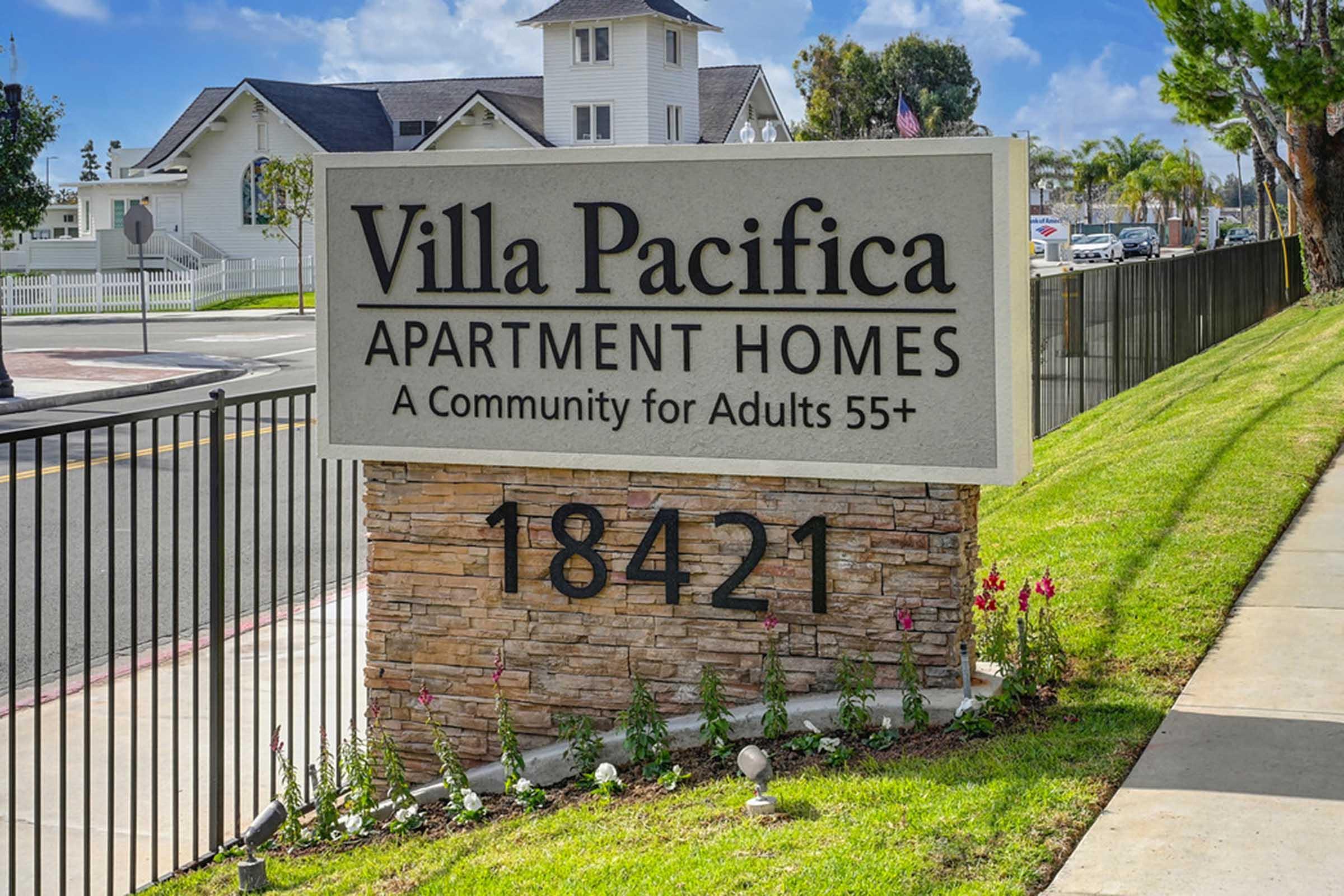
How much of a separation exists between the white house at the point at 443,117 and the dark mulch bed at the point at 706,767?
42.3m

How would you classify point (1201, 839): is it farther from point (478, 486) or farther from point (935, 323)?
Answer: point (478, 486)

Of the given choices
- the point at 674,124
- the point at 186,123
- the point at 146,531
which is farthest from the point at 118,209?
the point at 146,531

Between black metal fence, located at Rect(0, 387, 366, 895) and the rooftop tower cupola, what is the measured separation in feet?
129

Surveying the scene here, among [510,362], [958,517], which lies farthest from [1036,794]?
[510,362]

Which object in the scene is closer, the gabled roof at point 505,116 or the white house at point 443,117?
the gabled roof at point 505,116

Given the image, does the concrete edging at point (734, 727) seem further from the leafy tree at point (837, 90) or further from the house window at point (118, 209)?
the leafy tree at point (837, 90)

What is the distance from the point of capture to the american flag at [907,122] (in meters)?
7.54

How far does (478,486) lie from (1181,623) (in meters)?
3.10

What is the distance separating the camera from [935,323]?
5.68 metres

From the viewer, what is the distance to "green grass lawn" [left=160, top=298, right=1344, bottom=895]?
4504mm

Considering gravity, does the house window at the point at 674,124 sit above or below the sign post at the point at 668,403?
above

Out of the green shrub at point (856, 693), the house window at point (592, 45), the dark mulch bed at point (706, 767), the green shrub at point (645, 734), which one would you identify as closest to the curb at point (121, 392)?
the dark mulch bed at point (706, 767)

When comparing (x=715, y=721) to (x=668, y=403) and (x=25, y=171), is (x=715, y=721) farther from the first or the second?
(x=25, y=171)

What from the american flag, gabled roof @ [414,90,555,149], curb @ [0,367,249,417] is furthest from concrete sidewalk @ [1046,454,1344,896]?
gabled roof @ [414,90,555,149]
